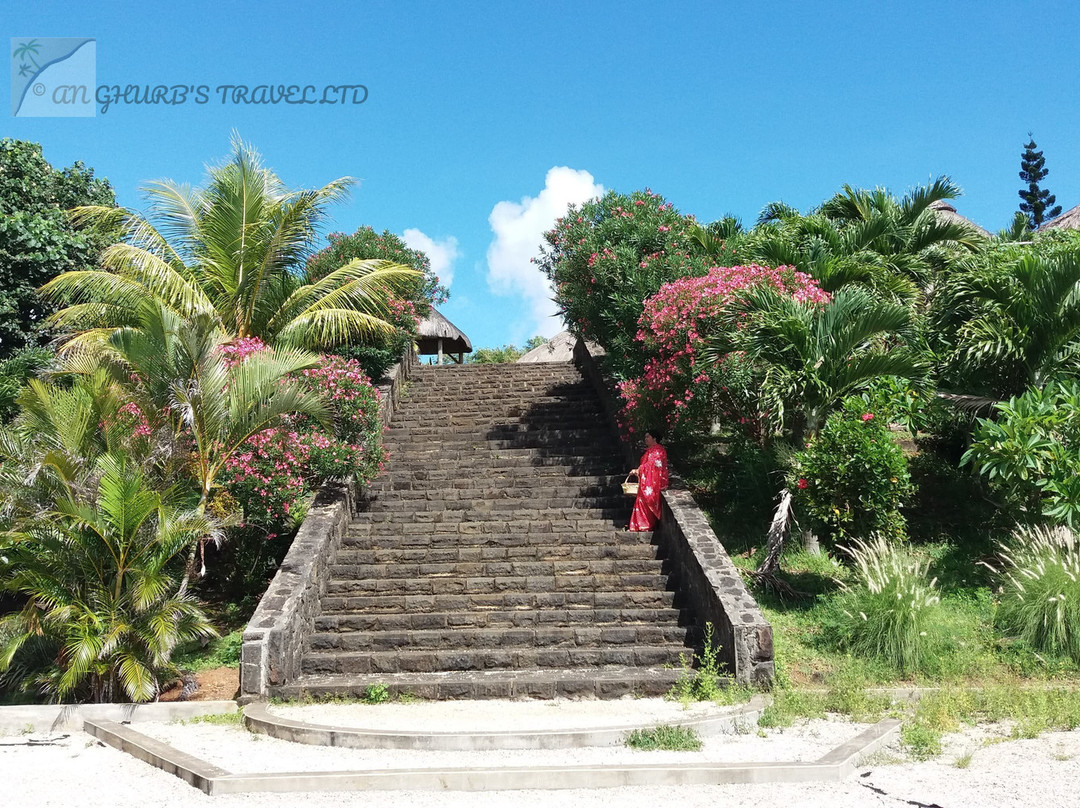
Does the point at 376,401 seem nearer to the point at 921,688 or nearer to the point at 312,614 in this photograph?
the point at 312,614

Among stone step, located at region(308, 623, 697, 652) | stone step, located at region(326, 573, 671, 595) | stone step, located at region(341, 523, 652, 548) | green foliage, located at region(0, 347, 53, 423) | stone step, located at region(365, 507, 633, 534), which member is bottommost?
stone step, located at region(308, 623, 697, 652)

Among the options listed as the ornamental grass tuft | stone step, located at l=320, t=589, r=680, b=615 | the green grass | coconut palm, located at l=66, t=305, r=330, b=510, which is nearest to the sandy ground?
the green grass

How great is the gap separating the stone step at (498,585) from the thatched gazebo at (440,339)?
1477 cm

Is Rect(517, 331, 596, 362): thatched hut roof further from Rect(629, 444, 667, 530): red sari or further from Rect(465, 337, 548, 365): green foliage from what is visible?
Rect(629, 444, 667, 530): red sari

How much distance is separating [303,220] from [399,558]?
19.5ft

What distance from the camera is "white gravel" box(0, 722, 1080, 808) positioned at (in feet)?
15.9

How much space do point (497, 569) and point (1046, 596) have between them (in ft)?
18.1

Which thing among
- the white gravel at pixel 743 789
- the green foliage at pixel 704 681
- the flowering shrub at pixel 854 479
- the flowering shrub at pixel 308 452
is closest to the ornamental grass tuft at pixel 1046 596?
the flowering shrub at pixel 854 479

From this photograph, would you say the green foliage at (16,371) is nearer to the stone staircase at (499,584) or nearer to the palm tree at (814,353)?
the stone staircase at (499,584)

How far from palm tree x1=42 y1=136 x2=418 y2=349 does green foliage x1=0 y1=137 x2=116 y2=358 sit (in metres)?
1.30

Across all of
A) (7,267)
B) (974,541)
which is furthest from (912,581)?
(7,267)

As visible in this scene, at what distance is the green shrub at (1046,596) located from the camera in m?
7.61

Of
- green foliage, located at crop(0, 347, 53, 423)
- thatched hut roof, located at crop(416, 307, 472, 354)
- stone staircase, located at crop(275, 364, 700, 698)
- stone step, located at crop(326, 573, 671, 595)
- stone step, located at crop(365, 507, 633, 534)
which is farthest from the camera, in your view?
thatched hut roof, located at crop(416, 307, 472, 354)

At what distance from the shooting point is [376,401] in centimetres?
1165
